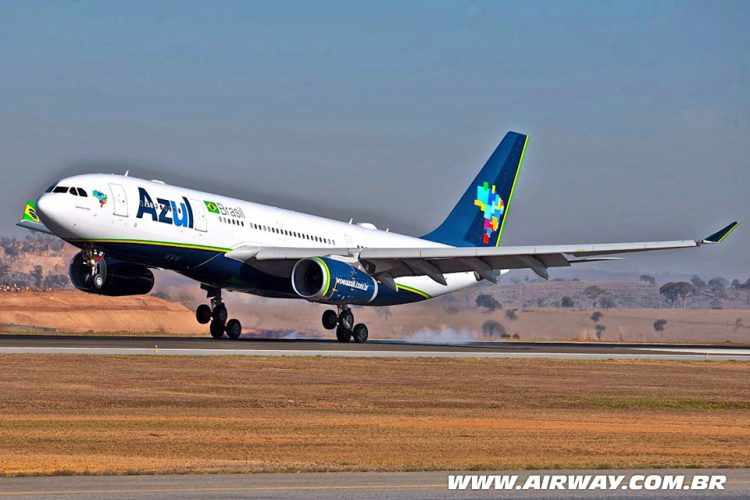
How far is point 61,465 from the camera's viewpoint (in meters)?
19.1

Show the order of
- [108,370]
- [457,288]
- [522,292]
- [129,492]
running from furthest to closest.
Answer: [522,292]
[457,288]
[108,370]
[129,492]

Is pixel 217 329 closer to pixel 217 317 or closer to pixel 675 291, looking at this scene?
pixel 217 317

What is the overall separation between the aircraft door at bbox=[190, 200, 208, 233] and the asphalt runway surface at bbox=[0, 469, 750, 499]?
33.0 metres

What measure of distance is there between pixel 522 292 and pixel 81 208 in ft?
393

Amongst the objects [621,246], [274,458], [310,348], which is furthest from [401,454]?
[621,246]

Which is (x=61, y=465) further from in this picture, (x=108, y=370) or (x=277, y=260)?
(x=277, y=260)

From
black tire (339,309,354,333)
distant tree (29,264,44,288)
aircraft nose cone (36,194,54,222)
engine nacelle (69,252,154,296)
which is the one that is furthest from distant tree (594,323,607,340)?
distant tree (29,264,44,288)

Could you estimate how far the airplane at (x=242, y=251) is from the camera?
47.8m

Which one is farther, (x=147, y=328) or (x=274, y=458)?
(x=147, y=328)

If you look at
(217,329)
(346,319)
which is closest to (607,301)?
(346,319)

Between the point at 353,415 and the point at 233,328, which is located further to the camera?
the point at 233,328

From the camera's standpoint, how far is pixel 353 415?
27172 mm

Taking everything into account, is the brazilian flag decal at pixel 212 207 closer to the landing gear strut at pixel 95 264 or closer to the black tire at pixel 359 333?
the landing gear strut at pixel 95 264

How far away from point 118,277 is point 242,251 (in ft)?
15.4
